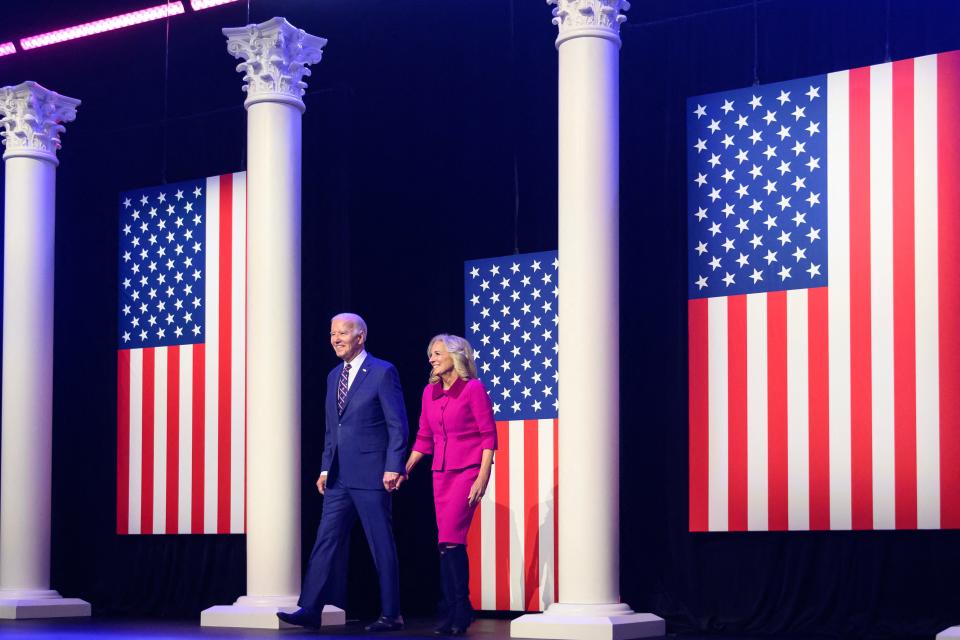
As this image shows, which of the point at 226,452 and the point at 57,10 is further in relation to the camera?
the point at 57,10

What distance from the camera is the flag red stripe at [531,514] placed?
859 centimetres

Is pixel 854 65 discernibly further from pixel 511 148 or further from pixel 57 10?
pixel 57 10

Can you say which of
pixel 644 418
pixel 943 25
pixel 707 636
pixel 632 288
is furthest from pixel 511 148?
pixel 707 636

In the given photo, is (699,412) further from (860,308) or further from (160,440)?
(160,440)

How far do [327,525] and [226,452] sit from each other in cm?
249

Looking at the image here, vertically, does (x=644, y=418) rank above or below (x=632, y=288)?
below

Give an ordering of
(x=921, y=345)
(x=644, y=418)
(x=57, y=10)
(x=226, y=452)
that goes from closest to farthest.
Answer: (x=921, y=345) → (x=644, y=418) → (x=226, y=452) → (x=57, y=10)

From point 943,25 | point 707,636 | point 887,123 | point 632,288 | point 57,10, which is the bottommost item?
point 707,636

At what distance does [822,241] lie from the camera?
24.6ft

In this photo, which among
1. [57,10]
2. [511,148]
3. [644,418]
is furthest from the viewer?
[57,10]

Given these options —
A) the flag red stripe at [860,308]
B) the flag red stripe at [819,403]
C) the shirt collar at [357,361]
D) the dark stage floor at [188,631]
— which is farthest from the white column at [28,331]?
the flag red stripe at [860,308]

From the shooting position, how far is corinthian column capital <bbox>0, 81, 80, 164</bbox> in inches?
389

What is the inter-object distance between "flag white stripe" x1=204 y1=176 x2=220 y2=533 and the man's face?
252 cm

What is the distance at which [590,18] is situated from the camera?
A: 728 centimetres
